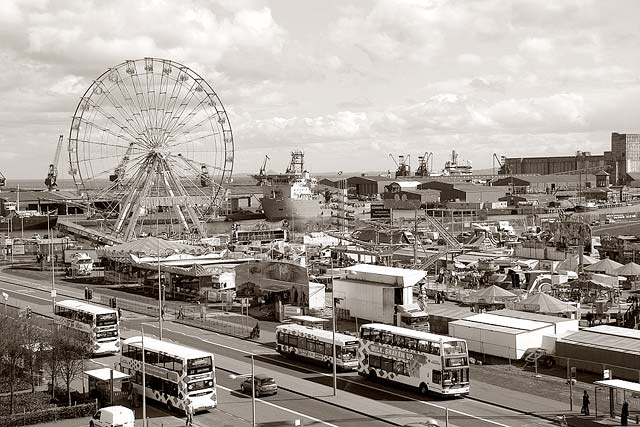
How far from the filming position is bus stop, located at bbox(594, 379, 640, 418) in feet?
90.3

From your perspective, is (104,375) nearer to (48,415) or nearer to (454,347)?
(48,415)

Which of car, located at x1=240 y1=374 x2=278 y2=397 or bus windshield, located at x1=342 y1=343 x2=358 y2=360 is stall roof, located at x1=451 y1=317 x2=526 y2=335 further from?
car, located at x1=240 y1=374 x2=278 y2=397

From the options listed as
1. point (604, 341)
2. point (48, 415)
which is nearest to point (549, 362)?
point (604, 341)

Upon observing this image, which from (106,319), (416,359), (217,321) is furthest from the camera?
(217,321)

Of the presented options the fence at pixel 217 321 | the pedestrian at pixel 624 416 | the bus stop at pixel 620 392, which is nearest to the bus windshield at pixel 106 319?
the fence at pixel 217 321

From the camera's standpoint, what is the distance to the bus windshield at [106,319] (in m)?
39.0

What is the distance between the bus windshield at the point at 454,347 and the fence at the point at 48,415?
527 inches

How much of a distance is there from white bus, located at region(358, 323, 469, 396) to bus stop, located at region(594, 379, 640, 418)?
510cm

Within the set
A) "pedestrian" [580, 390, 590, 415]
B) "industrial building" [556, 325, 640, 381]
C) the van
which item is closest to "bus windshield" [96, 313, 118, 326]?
the van

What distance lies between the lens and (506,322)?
131 ft

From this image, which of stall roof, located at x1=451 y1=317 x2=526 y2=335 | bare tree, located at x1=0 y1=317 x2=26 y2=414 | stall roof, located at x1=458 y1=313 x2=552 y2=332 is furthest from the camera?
stall roof, located at x1=458 y1=313 x2=552 y2=332

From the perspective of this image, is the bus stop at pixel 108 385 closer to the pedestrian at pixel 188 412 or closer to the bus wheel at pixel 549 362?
the pedestrian at pixel 188 412

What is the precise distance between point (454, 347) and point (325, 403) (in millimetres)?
5381

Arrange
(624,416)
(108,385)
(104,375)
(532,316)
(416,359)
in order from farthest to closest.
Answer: (532,316) < (416,359) < (104,375) < (108,385) < (624,416)
